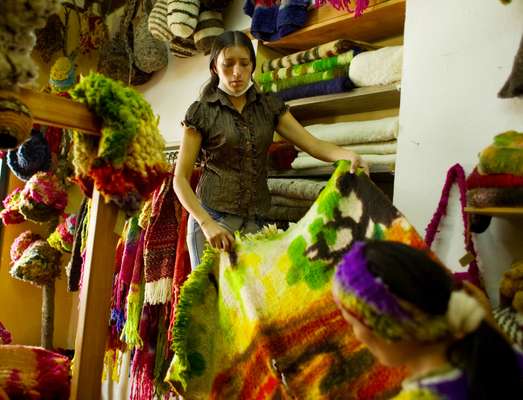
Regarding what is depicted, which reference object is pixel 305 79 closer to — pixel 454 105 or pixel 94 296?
pixel 454 105

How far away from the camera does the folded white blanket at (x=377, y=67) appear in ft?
5.70

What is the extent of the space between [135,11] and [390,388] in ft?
8.13

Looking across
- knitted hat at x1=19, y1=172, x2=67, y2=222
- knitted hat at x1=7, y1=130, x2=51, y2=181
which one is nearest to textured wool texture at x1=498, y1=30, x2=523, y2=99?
knitted hat at x1=7, y1=130, x2=51, y2=181

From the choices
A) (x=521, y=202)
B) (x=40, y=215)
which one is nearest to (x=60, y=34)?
(x=40, y=215)

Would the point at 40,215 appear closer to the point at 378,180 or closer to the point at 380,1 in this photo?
the point at 378,180

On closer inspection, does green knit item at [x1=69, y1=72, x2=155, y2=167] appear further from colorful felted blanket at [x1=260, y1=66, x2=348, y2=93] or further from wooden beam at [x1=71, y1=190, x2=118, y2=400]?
colorful felted blanket at [x1=260, y1=66, x2=348, y2=93]

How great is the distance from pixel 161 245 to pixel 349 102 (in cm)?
93

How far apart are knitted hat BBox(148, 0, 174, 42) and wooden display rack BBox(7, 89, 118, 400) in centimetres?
174

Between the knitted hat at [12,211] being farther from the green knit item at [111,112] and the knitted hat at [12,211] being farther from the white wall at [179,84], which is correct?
the green knit item at [111,112]

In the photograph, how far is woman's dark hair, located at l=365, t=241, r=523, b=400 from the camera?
589 millimetres

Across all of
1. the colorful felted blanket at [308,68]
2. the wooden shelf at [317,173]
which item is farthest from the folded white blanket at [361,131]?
the colorful felted blanket at [308,68]

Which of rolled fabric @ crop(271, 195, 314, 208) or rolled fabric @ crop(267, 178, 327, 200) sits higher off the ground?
rolled fabric @ crop(267, 178, 327, 200)

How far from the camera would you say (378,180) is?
190 centimetres

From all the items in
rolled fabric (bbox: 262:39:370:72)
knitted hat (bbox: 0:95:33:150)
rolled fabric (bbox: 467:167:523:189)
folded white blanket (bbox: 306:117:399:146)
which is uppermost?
rolled fabric (bbox: 262:39:370:72)
